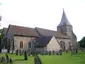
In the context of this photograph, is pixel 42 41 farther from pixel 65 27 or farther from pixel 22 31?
pixel 65 27

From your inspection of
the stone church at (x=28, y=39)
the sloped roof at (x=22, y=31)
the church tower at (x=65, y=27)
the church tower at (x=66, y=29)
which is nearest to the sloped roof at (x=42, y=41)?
the stone church at (x=28, y=39)

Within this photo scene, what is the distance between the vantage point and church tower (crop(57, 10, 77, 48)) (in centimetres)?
7175

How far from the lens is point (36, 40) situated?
55.8 m

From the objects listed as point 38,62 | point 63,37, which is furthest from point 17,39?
point 38,62

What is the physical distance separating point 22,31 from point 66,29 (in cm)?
2343

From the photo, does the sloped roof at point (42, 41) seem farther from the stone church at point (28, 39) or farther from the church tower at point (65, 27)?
the church tower at point (65, 27)

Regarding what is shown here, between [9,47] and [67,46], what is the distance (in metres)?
24.9

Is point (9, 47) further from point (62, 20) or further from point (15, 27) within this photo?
point (62, 20)

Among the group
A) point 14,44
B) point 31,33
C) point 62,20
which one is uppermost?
point 62,20

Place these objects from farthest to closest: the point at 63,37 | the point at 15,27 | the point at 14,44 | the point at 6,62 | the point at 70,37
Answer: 1. the point at 70,37
2. the point at 63,37
3. the point at 15,27
4. the point at 14,44
5. the point at 6,62

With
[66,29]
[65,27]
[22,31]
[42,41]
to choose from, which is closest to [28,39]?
[22,31]

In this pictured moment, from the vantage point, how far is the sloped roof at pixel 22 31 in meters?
51.8

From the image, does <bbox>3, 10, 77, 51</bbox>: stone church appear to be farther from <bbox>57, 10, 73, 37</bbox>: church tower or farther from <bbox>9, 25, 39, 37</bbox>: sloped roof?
<bbox>57, 10, 73, 37</bbox>: church tower

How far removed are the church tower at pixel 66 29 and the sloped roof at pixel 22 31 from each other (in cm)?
1729
